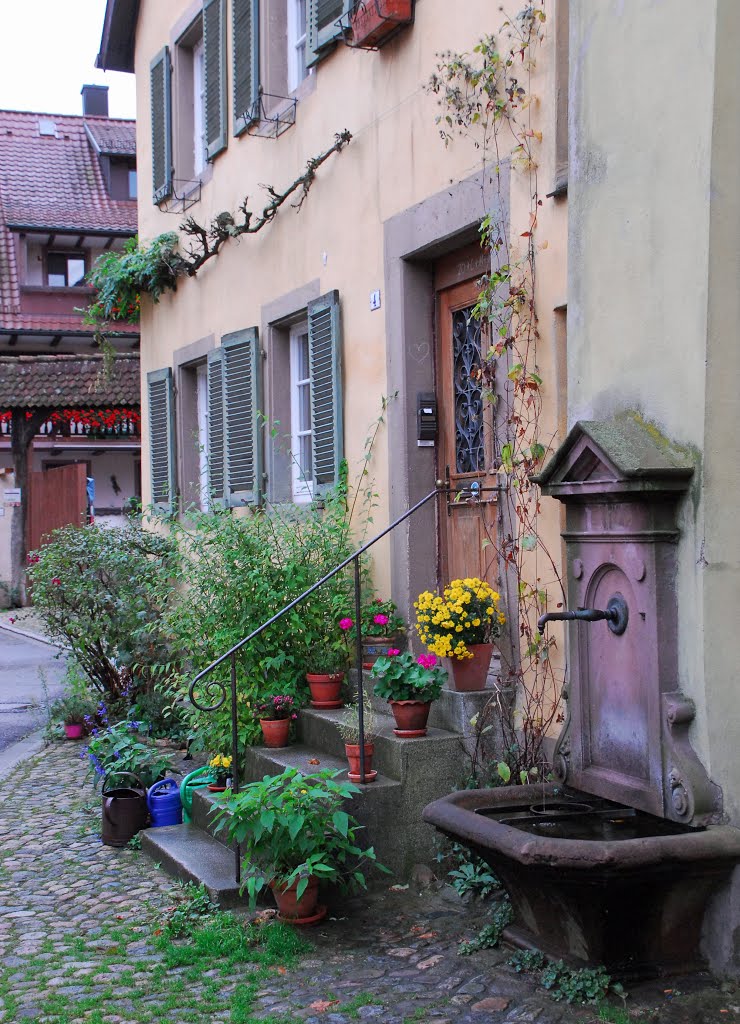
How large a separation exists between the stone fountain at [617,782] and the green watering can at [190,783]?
7.77ft

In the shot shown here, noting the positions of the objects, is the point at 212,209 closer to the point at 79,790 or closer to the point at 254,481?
the point at 254,481

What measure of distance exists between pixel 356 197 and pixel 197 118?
13.8 feet

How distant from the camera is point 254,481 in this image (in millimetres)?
9023

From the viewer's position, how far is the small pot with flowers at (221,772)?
6.43 metres

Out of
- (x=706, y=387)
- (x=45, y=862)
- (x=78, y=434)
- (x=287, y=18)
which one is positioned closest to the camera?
(x=706, y=387)

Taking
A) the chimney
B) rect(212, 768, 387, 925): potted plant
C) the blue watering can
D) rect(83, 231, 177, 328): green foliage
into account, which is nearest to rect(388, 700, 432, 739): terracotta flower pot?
rect(212, 768, 387, 925): potted plant

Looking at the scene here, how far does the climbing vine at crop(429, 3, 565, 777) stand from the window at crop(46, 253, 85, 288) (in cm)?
2169

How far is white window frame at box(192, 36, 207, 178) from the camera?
10.7 m

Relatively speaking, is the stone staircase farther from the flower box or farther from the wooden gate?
the wooden gate

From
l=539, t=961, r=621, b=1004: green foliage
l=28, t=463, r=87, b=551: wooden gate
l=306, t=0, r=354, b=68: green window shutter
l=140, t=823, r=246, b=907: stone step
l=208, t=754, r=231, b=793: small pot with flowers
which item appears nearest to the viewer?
l=539, t=961, r=621, b=1004: green foliage

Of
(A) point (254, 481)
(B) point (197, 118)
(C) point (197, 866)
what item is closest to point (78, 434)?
(B) point (197, 118)

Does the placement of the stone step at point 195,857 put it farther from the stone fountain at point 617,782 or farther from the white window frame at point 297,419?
the white window frame at point 297,419

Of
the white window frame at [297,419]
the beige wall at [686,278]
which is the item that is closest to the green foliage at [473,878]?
the beige wall at [686,278]

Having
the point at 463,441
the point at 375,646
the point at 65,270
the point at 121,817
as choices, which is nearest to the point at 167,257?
the point at 463,441
